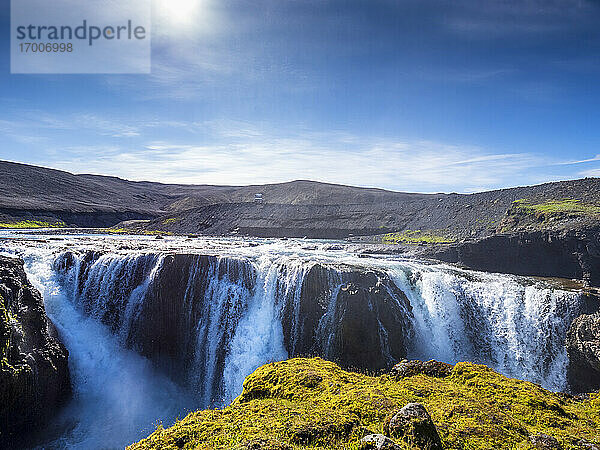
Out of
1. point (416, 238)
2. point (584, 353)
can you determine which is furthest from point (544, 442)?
point (416, 238)

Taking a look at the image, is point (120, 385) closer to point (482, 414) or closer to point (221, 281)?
point (221, 281)

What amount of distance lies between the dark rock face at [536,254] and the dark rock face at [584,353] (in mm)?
6415

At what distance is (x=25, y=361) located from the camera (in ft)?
43.2

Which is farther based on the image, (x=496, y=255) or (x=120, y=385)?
(x=496, y=255)

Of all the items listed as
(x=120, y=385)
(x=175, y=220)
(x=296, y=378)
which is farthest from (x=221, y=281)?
(x=175, y=220)

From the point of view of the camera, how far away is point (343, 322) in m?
17.3

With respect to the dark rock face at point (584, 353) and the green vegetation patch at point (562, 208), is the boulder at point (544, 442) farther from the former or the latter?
the green vegetation patch at point (562, 208)

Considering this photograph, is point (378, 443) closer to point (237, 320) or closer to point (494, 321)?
point (237, 320)

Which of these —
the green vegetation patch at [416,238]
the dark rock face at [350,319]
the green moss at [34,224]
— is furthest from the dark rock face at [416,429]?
the green moss at [34,224]

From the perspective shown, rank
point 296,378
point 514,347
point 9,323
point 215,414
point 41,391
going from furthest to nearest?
1. point 514,347
2. point 41,391
3. point 9,323
4. point 296,378
5. point 215,414

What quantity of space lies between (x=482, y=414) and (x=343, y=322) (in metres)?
12.2

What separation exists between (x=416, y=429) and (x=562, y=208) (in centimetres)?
3199

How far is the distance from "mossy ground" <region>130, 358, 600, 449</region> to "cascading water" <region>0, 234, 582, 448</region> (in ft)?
34.8

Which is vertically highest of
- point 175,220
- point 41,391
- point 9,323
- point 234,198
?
point 234,198
